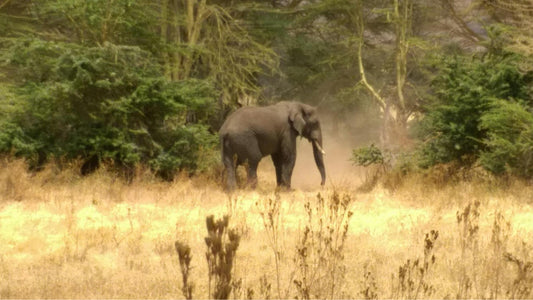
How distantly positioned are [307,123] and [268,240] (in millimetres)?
7334

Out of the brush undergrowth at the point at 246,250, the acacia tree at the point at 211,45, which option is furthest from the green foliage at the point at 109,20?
the brush undergrowth at the point at 246,250

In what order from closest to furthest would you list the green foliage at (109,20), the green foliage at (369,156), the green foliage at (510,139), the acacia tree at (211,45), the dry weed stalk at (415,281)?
the dry weed stalk at (415,281) → the green foliage at (510,139) → the green foliage at (109,20) → the green foliage at (369,156) → the acacia tree at (211,45)

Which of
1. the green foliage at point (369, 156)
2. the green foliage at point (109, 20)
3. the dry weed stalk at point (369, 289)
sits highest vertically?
the green foliage at point (109, 20)

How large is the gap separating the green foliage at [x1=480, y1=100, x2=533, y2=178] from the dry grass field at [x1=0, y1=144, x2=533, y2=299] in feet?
1.73

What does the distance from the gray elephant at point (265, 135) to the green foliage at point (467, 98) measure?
8.78 feet

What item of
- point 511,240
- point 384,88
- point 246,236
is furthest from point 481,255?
point 384,88

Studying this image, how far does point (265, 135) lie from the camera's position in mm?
13781

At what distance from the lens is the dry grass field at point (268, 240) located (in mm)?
5637

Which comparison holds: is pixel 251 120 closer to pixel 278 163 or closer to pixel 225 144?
pixel 225 144

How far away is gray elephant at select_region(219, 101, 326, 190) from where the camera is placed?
13.4 m

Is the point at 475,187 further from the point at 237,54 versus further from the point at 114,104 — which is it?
the point at 237,54

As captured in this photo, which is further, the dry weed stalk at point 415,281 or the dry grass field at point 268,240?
the dry grass field at point 268,240

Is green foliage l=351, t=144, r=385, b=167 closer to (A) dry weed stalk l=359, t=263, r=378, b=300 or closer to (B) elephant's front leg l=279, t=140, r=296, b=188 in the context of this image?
(B) elephant's front leg l=279, t=140, r=296, b=188

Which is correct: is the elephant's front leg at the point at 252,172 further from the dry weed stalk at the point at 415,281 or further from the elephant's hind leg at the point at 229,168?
the dry weed stalk at the point at 415,281
